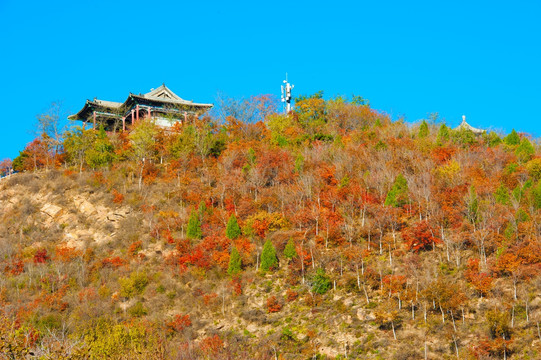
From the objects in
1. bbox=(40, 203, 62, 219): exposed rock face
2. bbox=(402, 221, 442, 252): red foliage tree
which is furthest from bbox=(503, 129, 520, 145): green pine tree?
bbox=(40, 203, 62, 219): exposed rock face

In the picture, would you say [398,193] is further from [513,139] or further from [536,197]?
[513,139]

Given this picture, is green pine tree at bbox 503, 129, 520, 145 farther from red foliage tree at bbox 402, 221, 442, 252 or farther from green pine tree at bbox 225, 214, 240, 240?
green pine tree at bbox 225, 214, 240, 240

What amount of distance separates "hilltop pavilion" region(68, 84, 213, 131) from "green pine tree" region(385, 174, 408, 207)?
82.2 ft

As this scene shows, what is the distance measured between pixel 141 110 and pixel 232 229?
987 inches

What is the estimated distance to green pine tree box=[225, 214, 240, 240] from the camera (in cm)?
3134

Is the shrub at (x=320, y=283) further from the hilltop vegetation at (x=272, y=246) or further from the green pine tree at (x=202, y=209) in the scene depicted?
the green pine tree at (x=202, y=209)

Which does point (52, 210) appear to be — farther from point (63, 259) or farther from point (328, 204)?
point (328, 204)

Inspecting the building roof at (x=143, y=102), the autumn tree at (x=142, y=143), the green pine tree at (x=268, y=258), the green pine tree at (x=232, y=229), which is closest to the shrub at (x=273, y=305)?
the green pine tree at (x=268, y=258)

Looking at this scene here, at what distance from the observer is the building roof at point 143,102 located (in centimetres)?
5094

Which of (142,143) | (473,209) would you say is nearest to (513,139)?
(473,209)

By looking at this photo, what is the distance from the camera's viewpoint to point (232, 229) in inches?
1239

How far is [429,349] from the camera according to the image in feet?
69.5

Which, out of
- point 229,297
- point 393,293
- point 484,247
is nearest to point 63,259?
point 229,297

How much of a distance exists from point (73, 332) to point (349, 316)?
46.2 feet
